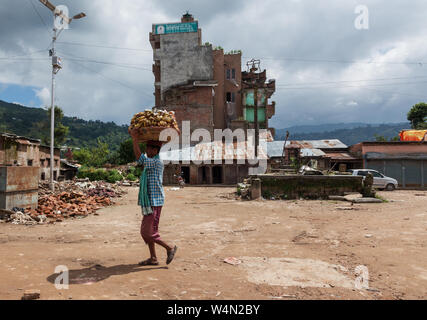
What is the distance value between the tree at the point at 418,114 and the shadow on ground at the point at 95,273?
50142 mm

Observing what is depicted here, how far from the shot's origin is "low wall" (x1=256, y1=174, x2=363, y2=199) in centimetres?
1520

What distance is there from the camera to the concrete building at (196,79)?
3506 cm

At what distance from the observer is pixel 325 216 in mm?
10102

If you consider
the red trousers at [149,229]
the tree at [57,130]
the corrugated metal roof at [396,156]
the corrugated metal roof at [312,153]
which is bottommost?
the red trousers at [149,229]

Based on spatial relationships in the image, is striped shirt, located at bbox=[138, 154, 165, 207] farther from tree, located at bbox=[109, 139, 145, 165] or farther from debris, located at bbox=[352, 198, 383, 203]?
tree, located at bbox=[109, 139, 145, 165]

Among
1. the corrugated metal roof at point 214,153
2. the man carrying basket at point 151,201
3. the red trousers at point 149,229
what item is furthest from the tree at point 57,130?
the red trousers at point 149,229

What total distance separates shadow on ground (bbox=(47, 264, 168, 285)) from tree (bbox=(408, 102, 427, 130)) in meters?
50.1

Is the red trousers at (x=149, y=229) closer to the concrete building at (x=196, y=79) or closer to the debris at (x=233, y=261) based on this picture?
the debris at (x=233, y=261)

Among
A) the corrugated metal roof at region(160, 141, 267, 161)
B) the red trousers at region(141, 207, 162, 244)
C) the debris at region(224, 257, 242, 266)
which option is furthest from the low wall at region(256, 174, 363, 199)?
the corrugated metal roof at region(160, 141, 267, 161)

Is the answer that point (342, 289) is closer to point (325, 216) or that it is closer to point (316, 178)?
point (325, 216)

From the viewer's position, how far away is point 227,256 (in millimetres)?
5090

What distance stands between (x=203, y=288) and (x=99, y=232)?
4.84 meters

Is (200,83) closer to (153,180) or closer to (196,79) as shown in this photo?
(196,79)

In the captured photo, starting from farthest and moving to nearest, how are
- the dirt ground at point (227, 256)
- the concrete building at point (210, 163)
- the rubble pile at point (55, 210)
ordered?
the concrete building at point (210, 163), the rubble pile at point (55, 210), the dirt ground at point (227, 256)
